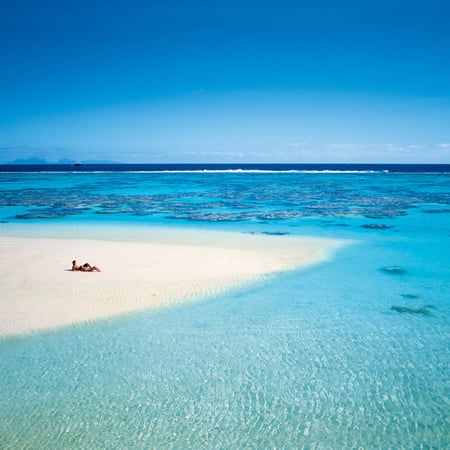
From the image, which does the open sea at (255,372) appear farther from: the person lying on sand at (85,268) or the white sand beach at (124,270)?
the person lying on sand at (85,268)

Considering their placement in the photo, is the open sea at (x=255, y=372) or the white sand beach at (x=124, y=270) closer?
the open sea at (x=255, y=372)

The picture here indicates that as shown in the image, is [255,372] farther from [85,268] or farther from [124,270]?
[85,268]

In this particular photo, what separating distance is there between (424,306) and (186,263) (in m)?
7.91

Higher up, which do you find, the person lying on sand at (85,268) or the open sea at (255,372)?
the person lying on sand at (85,268)

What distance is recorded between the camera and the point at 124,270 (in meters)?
13.1

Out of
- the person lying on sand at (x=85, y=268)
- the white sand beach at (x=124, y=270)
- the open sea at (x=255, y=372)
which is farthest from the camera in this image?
the person lying on sand at (x=85, y=268)

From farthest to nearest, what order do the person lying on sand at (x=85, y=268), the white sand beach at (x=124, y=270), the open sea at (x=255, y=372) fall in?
the person lying on sand at (x=85, y=268)
the white sand beach at (x=124, y=270)
the open sea at (x=255, y=372)

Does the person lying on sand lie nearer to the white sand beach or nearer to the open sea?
the white sand beach

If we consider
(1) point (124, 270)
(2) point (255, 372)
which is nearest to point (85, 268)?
(1) point (124, 270)

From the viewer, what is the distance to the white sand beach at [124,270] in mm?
9984

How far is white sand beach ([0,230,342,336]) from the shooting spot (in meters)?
9.98

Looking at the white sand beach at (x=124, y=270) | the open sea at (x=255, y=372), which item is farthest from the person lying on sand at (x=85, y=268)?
the open sea at (x=255, y=372)

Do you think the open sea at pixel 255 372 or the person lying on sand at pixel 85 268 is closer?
the open sea at pixel 255 372

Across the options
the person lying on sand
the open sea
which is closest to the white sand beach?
the person lying on sand
